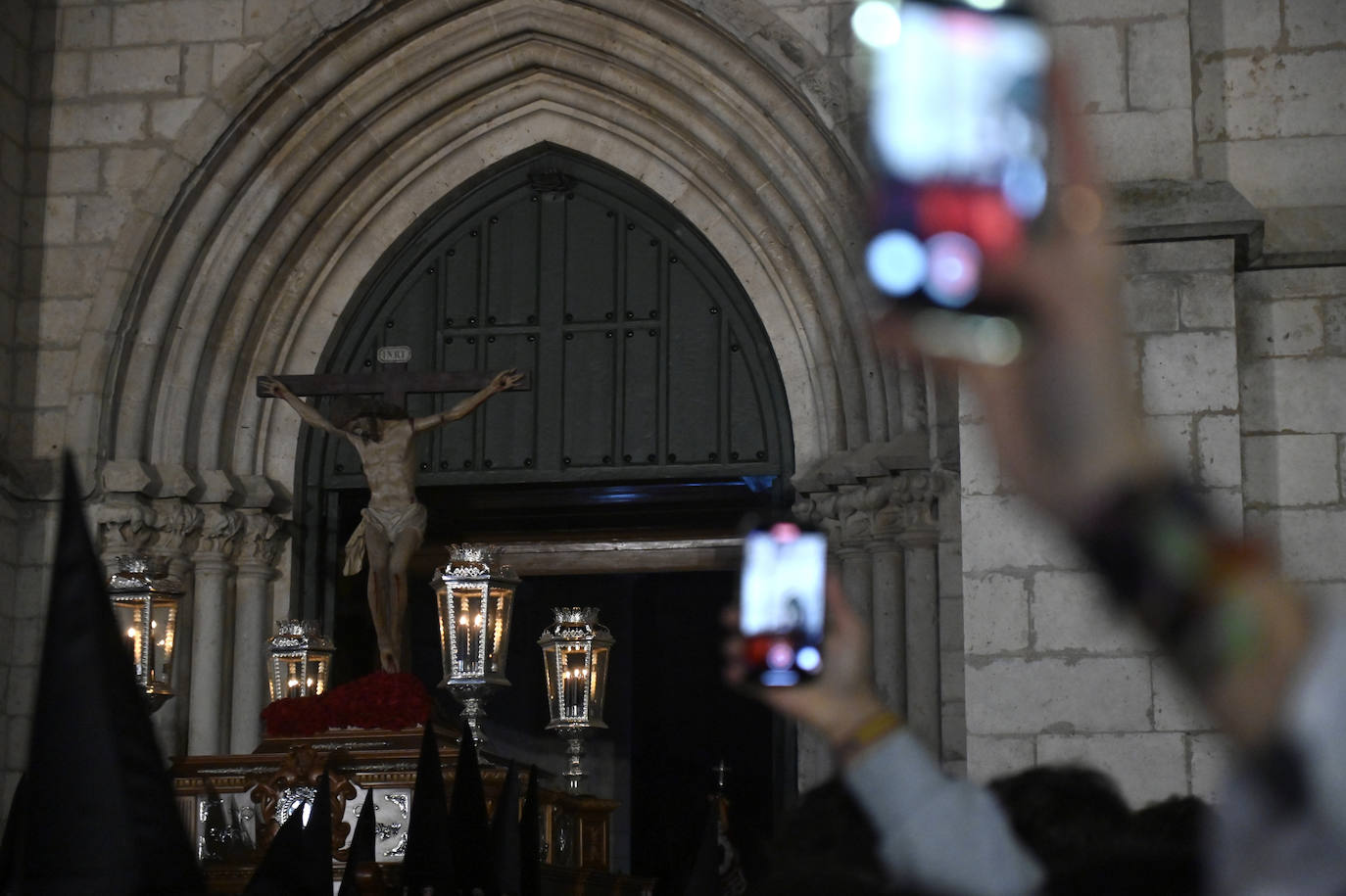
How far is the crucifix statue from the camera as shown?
22.3 ft

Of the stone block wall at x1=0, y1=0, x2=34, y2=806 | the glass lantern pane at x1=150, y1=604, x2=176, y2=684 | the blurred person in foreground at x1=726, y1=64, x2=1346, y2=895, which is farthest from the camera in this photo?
the stone block wall at x1=0, y1=0, x2=34, y2=806

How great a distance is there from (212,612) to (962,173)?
6939 millimetres

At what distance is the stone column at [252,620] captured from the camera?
24.4 ft

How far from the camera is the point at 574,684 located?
19.9ft

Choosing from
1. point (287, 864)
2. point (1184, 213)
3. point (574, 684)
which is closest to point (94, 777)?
point (287, 864)

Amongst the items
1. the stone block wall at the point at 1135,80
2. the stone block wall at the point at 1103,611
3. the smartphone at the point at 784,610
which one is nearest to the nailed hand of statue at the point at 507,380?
the stone block wall at the point at 1103,611

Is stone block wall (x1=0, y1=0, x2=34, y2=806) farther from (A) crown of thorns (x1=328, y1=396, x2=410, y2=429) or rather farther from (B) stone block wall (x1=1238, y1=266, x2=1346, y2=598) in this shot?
(B) stone block wall (x1=1238, y1=266, x2=1346, y2=598)

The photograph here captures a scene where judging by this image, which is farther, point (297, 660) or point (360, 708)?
point (297, 660)

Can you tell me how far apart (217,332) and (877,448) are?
9.18 ft

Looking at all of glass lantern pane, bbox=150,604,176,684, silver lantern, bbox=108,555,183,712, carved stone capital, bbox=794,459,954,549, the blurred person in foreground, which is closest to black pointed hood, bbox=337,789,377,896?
silver lantern, bbox=108,555,183,712

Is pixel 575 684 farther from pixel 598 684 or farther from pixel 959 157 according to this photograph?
pixel 959 157

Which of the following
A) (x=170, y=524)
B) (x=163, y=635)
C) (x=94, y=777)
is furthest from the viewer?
(x=170, y=524)

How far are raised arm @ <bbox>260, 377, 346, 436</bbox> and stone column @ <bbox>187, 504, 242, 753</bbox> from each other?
2.00 ft

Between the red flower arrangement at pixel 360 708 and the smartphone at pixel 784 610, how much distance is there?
4.38 metres
